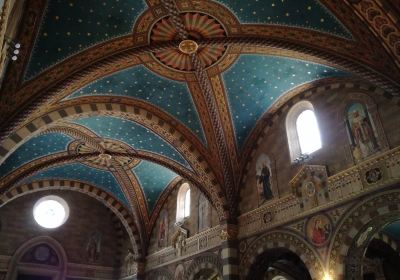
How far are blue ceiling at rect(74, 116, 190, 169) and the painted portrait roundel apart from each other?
554 cm

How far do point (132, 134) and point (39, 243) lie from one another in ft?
30.6

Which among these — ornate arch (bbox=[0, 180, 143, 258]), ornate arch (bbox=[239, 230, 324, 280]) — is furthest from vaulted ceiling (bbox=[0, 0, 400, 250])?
ornate arch (bbox=[0, 180, 143, 258])

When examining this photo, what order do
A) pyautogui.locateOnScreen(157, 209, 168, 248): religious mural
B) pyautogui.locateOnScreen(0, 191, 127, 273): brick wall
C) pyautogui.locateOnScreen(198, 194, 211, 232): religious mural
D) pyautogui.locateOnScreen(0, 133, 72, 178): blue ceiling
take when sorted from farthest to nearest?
pyautogui.locateOnScreen(0, 191, 127, 273): brick wall, pyautogui.locateOnScreen(157, 209, 168, 248): religious mural, pyautogui.locateOnScreen(198, 194, 211, 232): religious mural, pyautogui.locateOnScreen(0, 133, 72, 178): blue ceiling

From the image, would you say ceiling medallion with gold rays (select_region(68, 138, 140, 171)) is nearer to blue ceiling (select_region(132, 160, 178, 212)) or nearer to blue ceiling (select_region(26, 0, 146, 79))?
blue ceiling (select_region(132, 160, 178, 212))

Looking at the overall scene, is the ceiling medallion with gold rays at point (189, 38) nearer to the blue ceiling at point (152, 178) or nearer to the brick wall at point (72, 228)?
the blue ceiling at point (152, 178)

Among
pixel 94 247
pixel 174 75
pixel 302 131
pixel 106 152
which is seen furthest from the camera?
pixel 94 247

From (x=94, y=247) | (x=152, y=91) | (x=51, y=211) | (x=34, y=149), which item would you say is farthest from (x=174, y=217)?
(x=51, y=211)

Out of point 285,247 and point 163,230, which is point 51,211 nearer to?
point 163,230

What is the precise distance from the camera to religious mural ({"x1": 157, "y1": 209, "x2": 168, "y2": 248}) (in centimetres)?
1669

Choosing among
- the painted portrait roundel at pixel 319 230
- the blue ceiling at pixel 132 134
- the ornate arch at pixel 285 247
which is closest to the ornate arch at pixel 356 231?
Answer: the painted portrait roundel at pixel 319 230

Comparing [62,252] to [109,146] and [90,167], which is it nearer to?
[90,167]

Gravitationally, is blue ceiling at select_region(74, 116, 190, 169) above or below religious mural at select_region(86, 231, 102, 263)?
above

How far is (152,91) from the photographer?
39.0 feet

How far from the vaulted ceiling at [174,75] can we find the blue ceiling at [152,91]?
0.04m
